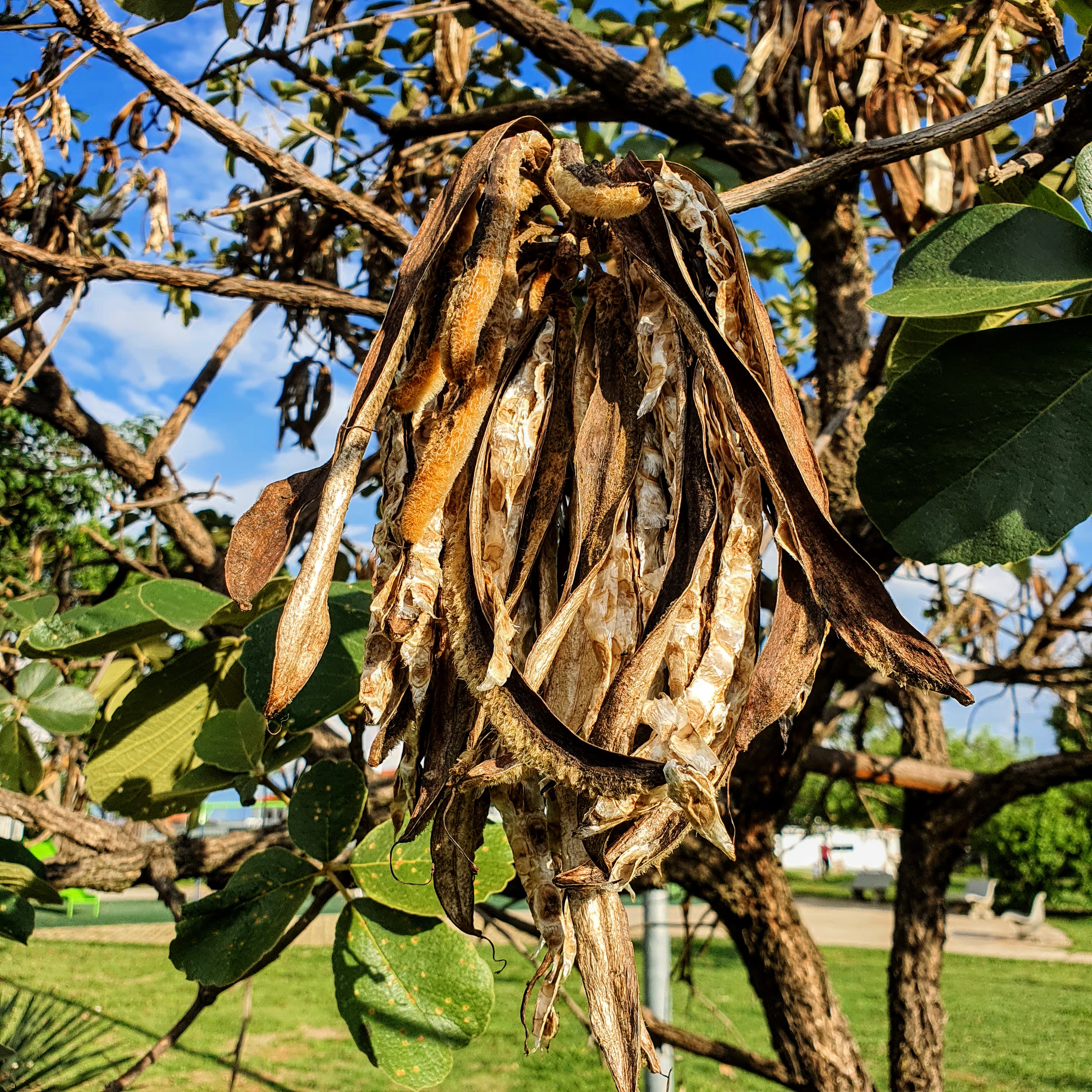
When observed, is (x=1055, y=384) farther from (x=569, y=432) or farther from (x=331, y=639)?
(x=331, y=639)

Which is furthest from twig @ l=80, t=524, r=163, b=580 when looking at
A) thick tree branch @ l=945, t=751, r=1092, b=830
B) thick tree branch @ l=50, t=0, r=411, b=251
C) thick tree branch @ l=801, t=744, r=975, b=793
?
thick tree branch @ l=945, t=751, r=1092, b=830

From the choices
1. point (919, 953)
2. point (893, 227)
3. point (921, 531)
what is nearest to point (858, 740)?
point (919, 953)

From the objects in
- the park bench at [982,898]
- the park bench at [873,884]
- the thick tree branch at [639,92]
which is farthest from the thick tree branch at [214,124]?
the park bench at [873,884]

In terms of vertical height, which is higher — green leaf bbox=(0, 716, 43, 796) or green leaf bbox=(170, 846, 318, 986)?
green leaf bbox=(0, 716, 43, 796)

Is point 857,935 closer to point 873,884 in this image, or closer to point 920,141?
point 873,884

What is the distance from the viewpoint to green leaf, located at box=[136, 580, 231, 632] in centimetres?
96

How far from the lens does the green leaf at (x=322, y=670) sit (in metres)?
0.80

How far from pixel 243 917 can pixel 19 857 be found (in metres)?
0.41

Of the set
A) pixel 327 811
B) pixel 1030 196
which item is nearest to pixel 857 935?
pixel 327 811

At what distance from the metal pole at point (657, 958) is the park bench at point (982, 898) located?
14413 mm

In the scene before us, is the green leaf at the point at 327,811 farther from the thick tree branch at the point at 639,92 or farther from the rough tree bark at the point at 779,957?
the thick tree branch at the point at 639,92

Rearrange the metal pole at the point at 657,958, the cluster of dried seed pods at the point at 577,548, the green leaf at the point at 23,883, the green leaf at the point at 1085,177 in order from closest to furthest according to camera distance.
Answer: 1. the cluster of dried seed pods at the point at 577,548
2. the green leaf at the point at 1085,177
3. the green leaf at the point at 23,883
4. the metal pole at the point at 657,958

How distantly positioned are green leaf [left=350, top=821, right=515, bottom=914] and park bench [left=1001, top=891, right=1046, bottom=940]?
550 inches

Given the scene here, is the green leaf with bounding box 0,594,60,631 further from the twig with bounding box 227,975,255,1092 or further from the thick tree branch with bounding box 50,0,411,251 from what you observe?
the thick tree branch with bounding box 50,0,411,251
